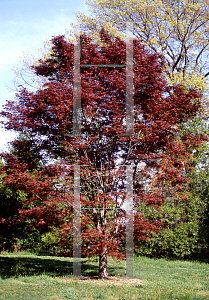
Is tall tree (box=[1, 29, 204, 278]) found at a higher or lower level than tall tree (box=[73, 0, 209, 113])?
lower

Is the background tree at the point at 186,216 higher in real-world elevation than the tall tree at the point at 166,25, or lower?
lower

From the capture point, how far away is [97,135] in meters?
7.18

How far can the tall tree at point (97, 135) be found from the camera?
6.47 metres

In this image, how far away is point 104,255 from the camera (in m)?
6.95

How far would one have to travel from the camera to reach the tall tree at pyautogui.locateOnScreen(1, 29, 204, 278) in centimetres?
647

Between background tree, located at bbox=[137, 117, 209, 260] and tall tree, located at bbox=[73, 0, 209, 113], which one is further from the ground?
tall tree, located at bbox=[73, 0, 209, 113]

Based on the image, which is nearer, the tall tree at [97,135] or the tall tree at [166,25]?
the tall tree at [97,135]

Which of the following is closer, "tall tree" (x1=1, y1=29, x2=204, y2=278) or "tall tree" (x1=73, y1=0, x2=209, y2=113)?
"tall tree" (x1=1, y1=29, x2=204, y2=278)

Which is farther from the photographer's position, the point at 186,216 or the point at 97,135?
the point at 186,216

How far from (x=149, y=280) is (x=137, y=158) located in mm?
2839

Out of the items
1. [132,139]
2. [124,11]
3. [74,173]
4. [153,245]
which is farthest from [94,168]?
[124,11]

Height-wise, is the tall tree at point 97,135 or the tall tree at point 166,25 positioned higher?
the tall tree at point 166,25

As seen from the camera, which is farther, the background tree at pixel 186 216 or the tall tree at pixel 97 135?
the background tree at pixel 186 216

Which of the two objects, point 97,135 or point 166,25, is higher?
point 166,25
